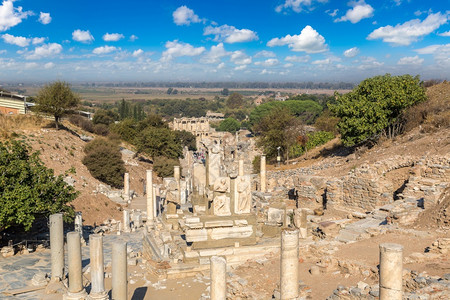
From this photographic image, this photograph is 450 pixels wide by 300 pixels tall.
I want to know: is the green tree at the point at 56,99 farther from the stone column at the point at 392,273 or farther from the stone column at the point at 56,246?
the stone column at the point at 392,273

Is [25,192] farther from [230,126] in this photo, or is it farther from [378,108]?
[230,126]

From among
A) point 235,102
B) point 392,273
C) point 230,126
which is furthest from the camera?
point 235,102

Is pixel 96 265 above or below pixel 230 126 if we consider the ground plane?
above

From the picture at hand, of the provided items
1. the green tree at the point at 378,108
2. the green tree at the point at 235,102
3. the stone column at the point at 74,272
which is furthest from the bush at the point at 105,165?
the green tree at the point at 235,102

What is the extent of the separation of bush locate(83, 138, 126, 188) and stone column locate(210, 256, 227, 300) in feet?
86.4

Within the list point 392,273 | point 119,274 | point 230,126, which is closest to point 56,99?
point 119,274

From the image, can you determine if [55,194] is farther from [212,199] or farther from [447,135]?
[447,135]

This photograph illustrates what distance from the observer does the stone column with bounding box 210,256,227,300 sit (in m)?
7.02

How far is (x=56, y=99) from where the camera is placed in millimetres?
33094

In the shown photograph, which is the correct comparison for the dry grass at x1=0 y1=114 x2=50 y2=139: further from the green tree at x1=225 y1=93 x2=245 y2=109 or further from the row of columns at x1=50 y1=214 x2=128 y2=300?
the green tree at x1=225 y1=93 x2=245 y2=109

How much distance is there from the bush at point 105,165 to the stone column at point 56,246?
2213 cm

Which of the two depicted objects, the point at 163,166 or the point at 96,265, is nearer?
the point at 96,265

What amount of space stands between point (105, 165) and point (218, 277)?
88.0 feet

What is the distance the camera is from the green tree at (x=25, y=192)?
13.1 m
